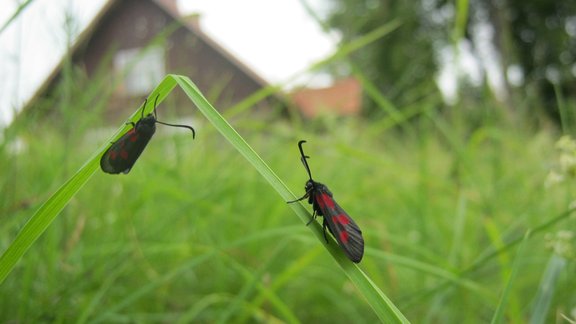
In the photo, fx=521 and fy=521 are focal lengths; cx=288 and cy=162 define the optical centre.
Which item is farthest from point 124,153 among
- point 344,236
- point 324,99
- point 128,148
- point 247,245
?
point 324,99

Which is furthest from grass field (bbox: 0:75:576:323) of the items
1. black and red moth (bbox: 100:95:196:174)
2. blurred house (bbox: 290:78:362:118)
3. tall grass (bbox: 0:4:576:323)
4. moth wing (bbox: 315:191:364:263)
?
black and red moth (bbox: 100:95:196:174)

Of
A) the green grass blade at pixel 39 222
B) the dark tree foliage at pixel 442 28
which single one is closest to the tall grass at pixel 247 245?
the green grass blade at pixel 39 222

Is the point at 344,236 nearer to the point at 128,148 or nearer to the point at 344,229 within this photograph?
the point at 344,229

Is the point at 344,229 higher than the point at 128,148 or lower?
lower

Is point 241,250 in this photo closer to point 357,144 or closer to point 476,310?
point 476,310

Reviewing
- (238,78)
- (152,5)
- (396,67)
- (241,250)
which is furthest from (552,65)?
(241,250)

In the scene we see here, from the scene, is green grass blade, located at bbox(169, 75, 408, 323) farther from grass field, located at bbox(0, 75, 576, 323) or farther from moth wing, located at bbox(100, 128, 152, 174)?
grass field, located at bbox(0, 75, 576, 323)

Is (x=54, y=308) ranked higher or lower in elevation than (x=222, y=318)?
higher
